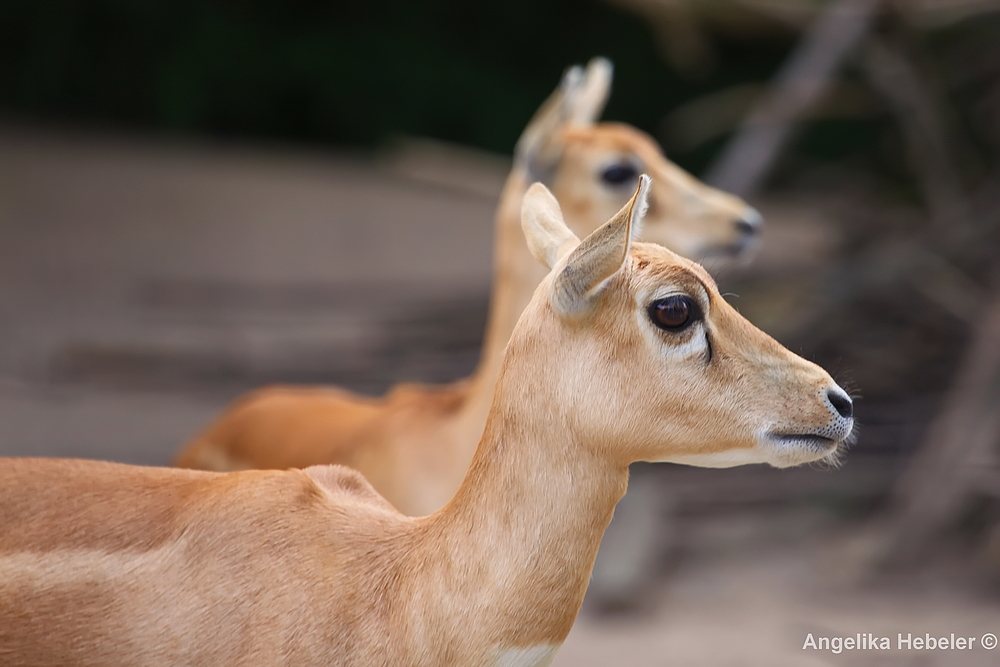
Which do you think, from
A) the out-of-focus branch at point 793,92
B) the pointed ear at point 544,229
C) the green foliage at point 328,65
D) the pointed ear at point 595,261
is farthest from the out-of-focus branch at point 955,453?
the green foliage at point 328,65

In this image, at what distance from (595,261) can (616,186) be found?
2.30 metres

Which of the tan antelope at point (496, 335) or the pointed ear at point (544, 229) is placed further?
the tan antelope at point (496, 335)

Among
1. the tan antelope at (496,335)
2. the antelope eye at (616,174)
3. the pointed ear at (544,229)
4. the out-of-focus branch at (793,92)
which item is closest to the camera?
the pointed ear at (544,229)

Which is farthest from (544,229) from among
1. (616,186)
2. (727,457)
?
(616,186)

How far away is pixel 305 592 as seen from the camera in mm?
2230

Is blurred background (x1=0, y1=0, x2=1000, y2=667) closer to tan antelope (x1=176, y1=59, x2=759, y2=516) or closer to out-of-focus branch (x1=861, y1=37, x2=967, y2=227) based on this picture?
out-of-focus branch (x1=861, y1=37, x2=967, y2=227)

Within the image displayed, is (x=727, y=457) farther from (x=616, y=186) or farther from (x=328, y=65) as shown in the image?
(x=328, y=65)

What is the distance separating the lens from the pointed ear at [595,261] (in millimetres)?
2096

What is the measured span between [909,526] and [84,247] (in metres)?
7.25

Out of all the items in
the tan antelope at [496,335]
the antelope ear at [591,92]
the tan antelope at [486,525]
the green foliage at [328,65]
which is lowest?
the tan antelope at [486,525]

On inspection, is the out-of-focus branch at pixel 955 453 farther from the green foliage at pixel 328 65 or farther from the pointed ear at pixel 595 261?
the green foliage at pixel 328 65

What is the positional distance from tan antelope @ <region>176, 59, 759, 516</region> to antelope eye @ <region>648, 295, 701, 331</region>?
5.46 ft

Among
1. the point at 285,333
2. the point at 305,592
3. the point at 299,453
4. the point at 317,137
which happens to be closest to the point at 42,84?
the point at 317,137

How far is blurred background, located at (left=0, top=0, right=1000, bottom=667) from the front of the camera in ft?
21.2
